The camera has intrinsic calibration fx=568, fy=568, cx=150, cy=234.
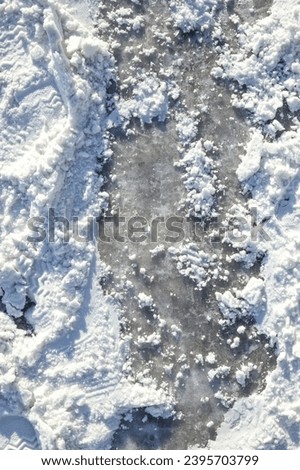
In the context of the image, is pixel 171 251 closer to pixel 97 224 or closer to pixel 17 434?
pixel 97 224

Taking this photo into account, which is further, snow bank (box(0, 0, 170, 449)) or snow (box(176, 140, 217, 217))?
snow (box(176, 140, 217, 217))

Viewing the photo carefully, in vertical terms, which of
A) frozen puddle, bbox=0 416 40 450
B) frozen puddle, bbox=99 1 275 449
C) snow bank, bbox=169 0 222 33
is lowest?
frozen puddle, bbox=0 416 40 450

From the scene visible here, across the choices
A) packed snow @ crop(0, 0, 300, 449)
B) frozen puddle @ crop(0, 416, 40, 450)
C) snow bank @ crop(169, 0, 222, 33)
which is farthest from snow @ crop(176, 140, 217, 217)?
frozen puddle @ crop(0, 416, 40, 450)

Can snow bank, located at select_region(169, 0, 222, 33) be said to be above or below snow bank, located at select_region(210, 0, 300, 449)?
above

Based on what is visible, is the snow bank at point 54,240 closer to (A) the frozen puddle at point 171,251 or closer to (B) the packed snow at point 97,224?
(B) the packed snow at point 97,224

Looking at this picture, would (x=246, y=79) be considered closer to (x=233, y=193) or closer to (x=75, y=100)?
(x=233, y=193)
